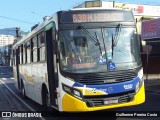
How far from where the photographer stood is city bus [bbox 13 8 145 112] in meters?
10.1

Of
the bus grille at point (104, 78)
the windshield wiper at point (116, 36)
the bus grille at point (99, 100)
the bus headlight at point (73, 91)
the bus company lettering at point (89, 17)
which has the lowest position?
the bus grille at point (99, 100)

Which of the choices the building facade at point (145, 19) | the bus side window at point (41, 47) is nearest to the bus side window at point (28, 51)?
the bus side window at point (41, 47)

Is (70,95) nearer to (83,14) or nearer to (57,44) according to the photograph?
(57,44)

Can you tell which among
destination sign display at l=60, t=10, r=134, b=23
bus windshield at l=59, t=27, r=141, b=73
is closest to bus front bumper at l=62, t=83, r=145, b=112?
bus windshield at l=59, t=27, r=141, b=73

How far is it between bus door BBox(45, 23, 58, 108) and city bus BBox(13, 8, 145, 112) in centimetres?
3

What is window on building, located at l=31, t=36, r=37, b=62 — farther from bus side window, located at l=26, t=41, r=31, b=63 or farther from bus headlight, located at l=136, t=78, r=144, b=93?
bus headlight, located at l=136, t=78, r=144, b=93

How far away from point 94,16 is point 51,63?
1.93 metres

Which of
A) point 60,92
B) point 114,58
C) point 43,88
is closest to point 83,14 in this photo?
point 114,58

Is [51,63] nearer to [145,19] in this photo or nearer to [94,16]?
[94,16]

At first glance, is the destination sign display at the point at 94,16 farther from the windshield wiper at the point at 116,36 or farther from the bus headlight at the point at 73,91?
the bus headlight at the point at 73,91

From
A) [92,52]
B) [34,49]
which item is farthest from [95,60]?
[34,49]

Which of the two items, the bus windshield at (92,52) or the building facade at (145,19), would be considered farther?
the building facade at (145,19)

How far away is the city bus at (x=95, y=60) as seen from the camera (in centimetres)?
1012

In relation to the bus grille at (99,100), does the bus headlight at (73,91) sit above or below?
above
